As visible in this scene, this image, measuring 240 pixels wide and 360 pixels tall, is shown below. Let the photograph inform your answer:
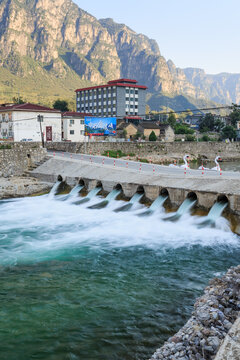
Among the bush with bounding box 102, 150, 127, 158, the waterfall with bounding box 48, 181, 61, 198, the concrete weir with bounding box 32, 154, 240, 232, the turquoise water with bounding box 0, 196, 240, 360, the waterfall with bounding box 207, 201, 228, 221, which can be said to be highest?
the bush with bounding box 102, 150, 127, 158

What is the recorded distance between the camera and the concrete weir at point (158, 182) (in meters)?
25.1

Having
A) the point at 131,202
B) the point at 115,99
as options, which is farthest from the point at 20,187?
the point at 115,99

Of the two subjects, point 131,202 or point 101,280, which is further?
point 131,202

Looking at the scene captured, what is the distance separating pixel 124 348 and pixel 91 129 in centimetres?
7188

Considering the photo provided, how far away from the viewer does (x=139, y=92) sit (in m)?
167

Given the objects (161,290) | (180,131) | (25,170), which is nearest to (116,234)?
(161,290)

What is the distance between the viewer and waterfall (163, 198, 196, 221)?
84.9ft

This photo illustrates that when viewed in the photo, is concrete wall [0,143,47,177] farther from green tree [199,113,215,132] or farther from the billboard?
green tree [199,113,215,132]

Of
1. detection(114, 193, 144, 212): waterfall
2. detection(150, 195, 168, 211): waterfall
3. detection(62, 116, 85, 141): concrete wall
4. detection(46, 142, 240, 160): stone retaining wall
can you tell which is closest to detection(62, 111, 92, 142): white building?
detection(62, 116, 85, 141): concrete wall

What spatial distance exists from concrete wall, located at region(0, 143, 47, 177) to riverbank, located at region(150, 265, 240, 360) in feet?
121

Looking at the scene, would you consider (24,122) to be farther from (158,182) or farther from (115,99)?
(115,99)

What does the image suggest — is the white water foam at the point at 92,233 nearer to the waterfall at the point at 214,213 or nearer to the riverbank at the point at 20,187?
the waterfall at the point at 214,213

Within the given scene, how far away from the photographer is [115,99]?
6196 inches

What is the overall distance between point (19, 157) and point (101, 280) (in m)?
34.0
